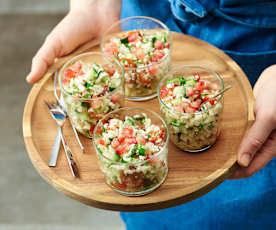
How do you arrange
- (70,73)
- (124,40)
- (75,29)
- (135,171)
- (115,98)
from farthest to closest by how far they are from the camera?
(75,29) → (124,40) → (70,73) → (115,98) → (135,171)

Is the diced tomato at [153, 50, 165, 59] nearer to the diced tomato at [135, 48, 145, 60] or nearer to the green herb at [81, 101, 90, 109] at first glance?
the diced tomato at [135, 48, 145, 60]

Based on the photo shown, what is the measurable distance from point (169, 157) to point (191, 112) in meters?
0.18

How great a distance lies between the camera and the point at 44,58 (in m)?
1.58

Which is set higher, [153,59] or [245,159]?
[153,59]

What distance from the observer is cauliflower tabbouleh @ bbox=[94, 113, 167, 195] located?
3.53ft

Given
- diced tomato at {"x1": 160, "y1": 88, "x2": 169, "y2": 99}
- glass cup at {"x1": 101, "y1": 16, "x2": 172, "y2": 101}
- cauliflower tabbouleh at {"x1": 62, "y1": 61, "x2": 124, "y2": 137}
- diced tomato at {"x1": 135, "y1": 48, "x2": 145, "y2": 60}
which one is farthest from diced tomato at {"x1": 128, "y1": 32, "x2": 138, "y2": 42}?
diced tomato at {"x1": 160, "y1": 88, "x2": 169, "y2": 99}

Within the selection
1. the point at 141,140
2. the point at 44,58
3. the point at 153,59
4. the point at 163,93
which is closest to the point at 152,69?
the point at 153,59

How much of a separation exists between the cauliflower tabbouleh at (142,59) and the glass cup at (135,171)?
25cm

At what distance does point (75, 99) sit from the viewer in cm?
126

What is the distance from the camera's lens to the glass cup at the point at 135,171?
1071 mm

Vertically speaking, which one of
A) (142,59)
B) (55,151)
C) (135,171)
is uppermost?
(142,59)

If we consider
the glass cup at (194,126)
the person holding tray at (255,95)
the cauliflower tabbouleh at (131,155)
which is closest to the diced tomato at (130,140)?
the cauliflower tabbouleh at (131,155)

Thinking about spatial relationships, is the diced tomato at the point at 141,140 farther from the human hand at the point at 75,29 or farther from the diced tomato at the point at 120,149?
the human hand at the point at 75,29

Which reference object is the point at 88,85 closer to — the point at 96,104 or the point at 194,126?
the point at 96,104
